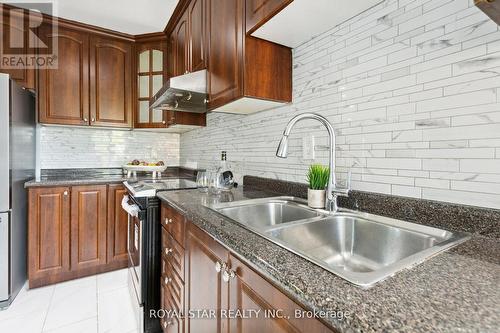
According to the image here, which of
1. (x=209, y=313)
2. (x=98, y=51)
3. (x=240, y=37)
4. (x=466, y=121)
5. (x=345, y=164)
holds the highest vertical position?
(x=98, y=51)

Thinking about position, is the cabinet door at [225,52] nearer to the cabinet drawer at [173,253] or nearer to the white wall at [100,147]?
the cabinet drawer at [173,253]

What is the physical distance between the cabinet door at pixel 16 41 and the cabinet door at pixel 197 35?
5.17 feet

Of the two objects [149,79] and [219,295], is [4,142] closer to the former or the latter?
[149,79]

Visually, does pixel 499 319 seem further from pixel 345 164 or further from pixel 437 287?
pixel 345 164

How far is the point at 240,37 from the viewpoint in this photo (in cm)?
128

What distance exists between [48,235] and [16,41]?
1.76 m

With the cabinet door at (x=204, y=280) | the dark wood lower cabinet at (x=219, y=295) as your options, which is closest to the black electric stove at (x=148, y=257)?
the dark wood lower cabinet at (x=219, y=295)

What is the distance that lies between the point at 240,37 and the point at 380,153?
0.88m

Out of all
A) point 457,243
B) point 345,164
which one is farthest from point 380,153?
point 457,243

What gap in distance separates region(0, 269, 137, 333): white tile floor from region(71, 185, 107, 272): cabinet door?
183mm

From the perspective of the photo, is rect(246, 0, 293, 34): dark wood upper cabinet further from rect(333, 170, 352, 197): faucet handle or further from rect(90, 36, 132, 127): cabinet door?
rect(90, 36, 132, 127): cabinet door

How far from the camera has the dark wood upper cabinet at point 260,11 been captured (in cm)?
100

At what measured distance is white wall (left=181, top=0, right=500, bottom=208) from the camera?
75cm

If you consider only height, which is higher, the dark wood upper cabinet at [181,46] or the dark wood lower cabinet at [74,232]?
the dark wood upper cabinet at [181,46]
